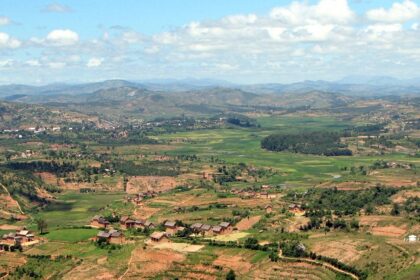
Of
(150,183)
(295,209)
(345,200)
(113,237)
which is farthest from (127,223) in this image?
(150,183)

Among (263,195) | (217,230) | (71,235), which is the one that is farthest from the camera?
(263,195)

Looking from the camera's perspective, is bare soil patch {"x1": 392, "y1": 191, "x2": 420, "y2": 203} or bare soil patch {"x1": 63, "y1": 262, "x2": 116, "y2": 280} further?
bare soil patch {"x1": 392, "y1": 191, "x2": 420, "y2": 203}

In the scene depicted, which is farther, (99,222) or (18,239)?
(99,222)

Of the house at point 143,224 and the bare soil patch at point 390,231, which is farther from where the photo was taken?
the house at point 143,224

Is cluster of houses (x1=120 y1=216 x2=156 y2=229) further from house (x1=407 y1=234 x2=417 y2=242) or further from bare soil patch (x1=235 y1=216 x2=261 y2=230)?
house (x1=407 y1=234 x2=417 y2=242)

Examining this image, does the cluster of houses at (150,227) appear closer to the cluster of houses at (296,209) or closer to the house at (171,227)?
the house at (171,227)

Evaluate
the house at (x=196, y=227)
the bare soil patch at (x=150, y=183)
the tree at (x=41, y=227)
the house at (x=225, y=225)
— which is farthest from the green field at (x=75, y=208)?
the house at (x=225, y=225)

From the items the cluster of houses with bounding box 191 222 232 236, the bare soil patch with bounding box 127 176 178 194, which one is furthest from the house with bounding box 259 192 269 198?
the cluster of houses with bounding box 191 222 232 236

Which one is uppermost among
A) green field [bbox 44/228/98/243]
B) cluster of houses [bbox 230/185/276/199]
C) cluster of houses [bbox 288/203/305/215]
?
cluster of houses [bbox 288/203/305/215]

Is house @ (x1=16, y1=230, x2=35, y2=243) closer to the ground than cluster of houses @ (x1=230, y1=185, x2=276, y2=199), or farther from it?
farther from it

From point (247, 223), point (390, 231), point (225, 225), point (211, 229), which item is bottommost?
point (247, 223)

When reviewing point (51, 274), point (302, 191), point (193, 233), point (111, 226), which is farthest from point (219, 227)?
point (302, 191)

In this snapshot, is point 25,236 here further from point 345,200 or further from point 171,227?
point 345,200
